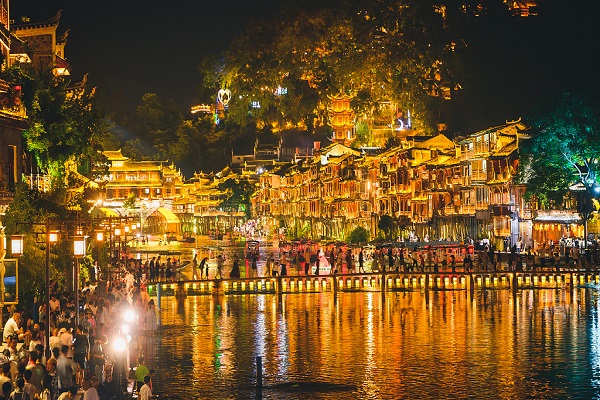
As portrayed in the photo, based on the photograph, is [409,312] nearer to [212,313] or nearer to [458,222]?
[212,313]

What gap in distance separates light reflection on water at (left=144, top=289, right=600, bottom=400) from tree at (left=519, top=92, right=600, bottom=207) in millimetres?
18281

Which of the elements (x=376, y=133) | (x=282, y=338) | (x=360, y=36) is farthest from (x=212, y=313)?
(x=376, y=133)

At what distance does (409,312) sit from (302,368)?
14.8 m

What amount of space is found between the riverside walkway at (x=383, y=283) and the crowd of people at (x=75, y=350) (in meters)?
15.7

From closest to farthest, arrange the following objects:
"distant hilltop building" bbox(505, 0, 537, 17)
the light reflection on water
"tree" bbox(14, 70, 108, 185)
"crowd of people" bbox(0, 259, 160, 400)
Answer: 1. "crowd of people" bbox(0, 259, 160, 400)
2. the light reflection on water
3. "tree" bbox(14, 70, 108, 185)
4. "distant hilltop building" bbox(505, 0, 537, 17)

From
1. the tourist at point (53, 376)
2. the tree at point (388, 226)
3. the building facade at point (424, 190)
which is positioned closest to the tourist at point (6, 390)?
the tourist at point (53, 376)

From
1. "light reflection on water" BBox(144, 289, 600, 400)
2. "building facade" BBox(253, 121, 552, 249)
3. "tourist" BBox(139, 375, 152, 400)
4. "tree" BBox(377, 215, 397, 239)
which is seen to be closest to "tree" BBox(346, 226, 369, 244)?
"tree" BBox(377, 215, 397, 239)

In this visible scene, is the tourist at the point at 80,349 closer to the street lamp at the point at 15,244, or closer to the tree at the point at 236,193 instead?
the street lamp at the point at 15,244

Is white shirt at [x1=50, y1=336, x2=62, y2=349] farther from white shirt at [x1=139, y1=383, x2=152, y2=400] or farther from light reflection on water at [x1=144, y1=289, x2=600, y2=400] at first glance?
white shirt at [x1=139, y1=383, x2=152, y2=400]

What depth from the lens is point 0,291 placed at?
87.8 feet

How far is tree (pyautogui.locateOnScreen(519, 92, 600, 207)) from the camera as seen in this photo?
64125 millimetres

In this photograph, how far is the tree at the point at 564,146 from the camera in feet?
210

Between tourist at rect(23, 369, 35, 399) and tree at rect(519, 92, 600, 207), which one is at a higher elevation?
tree at rect(519, 92, 600, 207)

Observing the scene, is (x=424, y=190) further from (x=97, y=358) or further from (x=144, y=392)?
(x=144, y=392)
